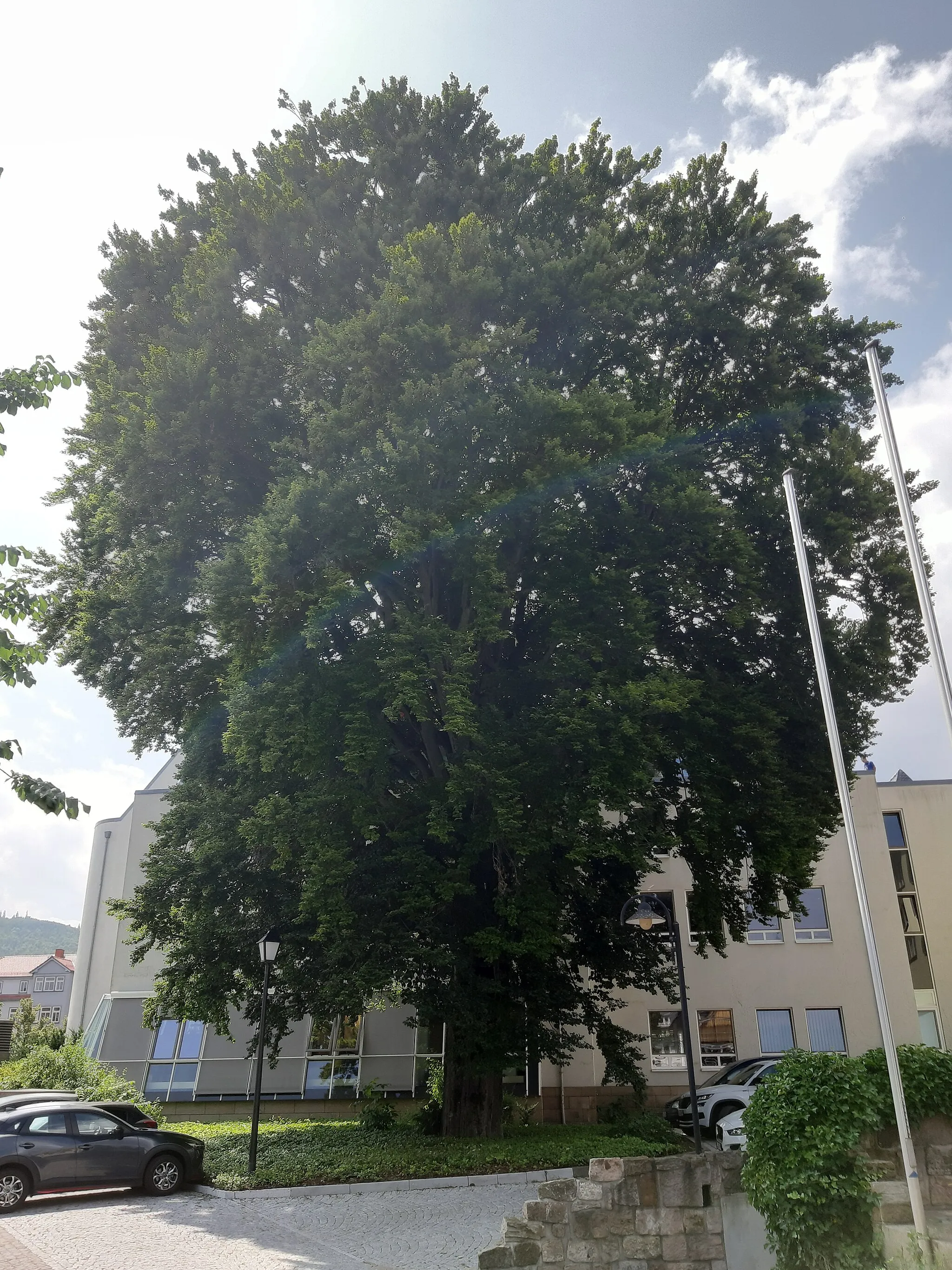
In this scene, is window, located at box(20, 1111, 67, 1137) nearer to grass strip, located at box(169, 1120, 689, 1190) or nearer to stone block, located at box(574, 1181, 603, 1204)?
grass strip, located at box(169, 1120, 689, 1190)

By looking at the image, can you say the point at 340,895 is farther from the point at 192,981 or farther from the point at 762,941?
the point at 762,941

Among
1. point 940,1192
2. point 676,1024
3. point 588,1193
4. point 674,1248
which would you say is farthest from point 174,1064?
point 940,1192

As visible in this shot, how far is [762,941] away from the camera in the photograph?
27109mm

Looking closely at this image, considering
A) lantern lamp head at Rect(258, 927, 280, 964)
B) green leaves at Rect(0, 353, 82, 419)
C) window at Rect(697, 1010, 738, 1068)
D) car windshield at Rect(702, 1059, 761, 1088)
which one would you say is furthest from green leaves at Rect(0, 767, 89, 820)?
window at Rect(697, 1010, 738, 1068)

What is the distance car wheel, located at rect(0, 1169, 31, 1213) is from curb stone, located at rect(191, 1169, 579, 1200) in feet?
8.02

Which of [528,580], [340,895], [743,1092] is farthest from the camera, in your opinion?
[743,1092]

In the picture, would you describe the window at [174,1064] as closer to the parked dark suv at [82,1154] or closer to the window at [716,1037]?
the parked dark suv at [82,1154]

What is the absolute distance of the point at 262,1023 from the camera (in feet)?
50.9

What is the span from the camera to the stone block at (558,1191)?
29.3ft

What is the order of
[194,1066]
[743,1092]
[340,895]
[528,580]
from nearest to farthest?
[340,895]
[528,580]
[743,1092]
[194,1066]

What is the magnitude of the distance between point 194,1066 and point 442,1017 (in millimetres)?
13678

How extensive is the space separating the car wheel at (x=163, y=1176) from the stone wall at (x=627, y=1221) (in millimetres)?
7431

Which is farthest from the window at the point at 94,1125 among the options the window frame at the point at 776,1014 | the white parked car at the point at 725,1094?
the window frame at the point at 776,1014

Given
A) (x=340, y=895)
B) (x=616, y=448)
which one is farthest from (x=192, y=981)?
(x=616, y=448)
